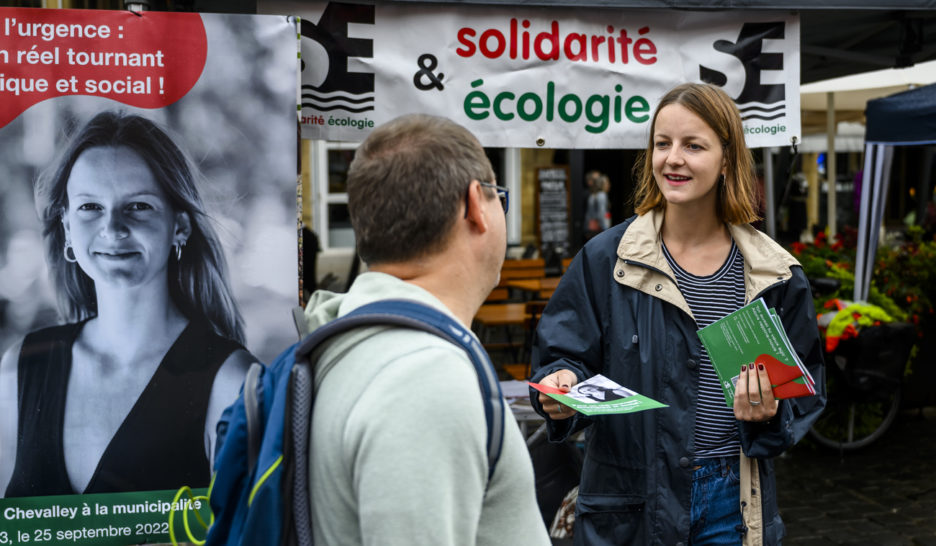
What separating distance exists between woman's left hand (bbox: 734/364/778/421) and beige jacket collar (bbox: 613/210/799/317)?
0.80 feet

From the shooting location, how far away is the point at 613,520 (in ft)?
7.73

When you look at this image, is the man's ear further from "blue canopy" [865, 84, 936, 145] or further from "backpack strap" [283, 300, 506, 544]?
"blue canopy" [865, 84, 936, 145]

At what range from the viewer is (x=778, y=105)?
388 centimetres

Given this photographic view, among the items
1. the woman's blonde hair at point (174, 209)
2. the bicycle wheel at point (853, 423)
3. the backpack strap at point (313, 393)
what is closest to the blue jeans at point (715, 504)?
the backpack strap at point (313, 393)

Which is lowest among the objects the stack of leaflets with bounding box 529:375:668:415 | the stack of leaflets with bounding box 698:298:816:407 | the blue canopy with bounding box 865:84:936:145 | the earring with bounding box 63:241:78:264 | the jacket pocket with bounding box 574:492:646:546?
the jacket pocket with bounding box 574:492:646:546

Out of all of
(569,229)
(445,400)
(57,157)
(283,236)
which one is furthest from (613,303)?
(569,229)

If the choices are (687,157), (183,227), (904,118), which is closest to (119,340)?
(183,227)

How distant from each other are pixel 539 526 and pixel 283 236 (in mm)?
1770

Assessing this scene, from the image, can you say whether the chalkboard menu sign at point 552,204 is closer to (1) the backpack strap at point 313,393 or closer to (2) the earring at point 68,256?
(2) the earring at point 68,256

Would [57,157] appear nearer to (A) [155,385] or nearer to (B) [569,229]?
(A) [155,385]

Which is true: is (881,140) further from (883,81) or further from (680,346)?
(680,346)

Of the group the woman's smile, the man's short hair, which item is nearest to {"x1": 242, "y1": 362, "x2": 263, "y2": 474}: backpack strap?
the man's short hair

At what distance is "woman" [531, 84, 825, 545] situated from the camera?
2314 millimetres

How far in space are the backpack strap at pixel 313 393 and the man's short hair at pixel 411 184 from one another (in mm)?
109
